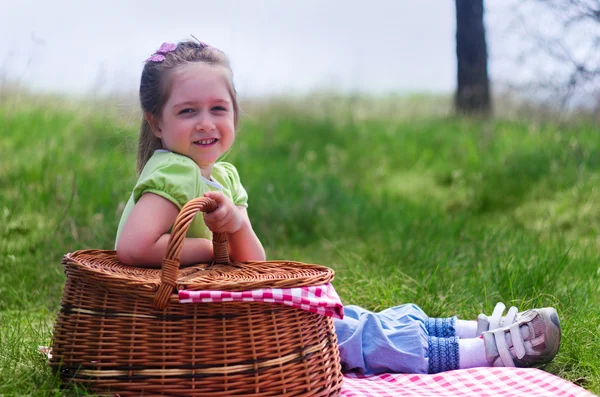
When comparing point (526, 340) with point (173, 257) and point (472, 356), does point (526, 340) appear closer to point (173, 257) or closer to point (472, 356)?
point (472, 356)

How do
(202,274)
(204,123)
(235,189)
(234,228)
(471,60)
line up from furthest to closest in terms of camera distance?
(471,60)
(235,189)
(204,123)
(234,228)
(202,274)

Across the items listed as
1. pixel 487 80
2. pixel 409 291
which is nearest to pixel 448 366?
pixel 409 291

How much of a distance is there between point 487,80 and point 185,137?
6.17 m

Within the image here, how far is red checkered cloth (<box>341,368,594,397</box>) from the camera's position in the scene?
2.52 metres

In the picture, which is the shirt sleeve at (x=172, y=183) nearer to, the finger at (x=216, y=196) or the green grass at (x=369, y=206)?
the finger at (x=216, y=196)

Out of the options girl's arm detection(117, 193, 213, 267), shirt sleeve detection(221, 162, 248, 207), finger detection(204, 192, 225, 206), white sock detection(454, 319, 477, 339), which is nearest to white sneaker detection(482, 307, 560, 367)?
white sock detection(454, 319, 477, 339)

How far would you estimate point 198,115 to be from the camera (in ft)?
A: 8.65

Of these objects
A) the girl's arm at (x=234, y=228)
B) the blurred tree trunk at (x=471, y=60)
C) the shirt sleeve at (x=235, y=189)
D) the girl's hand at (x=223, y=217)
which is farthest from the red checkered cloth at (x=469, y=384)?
the blurred tree trunk at (x=471, y=60)

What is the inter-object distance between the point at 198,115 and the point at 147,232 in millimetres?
468

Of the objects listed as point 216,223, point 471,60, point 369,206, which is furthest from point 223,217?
point 471,60

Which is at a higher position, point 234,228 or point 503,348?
point 234,228

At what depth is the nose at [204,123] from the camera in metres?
2.61

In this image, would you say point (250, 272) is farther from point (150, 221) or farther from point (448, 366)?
point (448, 366)

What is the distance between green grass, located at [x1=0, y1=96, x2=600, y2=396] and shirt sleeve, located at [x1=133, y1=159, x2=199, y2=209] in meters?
0.48
